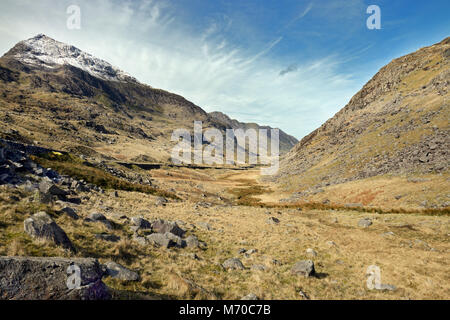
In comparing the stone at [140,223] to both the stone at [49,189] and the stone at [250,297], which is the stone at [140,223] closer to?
the stone at [49,189]

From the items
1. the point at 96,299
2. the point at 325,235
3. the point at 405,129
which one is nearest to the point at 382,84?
the point at 405,129

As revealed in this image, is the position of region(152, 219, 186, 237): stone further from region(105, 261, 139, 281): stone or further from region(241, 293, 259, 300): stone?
region(241, 293, 259, 300): stone

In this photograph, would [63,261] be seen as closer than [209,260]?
Yes

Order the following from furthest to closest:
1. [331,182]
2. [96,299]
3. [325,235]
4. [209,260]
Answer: [331,182] → [325,235] → [209,260] → [96,299]

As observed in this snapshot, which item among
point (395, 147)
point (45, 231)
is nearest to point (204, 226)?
point (45, 231)

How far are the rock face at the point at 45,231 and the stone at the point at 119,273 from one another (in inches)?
84.0

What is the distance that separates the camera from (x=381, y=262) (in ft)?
45.7

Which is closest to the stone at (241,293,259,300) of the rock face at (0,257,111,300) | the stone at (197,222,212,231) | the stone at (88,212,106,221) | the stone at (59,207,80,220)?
the rock face at (0,257,111,300)

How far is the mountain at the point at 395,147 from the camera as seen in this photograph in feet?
111

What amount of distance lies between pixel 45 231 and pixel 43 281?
4.57 metres

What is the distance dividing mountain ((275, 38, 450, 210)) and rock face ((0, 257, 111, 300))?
36.3 meters

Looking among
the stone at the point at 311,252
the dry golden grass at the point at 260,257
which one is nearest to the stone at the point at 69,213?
the dry golden grass at the point at 260,257
